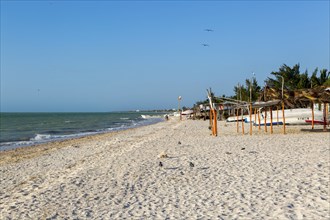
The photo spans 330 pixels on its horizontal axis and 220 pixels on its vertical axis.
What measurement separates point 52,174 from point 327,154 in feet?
30.1

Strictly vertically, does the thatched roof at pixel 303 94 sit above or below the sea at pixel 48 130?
above

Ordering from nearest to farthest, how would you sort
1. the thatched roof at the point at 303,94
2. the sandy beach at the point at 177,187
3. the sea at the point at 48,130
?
1. the sandy beach at the point at 177,187
2. the thatched roof at the point at 303,94
3. the sea at the point at 48,130

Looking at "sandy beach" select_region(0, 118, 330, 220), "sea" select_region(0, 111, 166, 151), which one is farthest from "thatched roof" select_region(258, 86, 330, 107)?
"sea" select_region(0, 111, 166, 151)

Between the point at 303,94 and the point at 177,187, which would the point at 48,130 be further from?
the point at 177,187

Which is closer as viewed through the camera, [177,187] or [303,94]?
[177,187]

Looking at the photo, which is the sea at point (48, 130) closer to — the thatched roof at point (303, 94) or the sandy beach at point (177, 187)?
the sandy beach at point (177, 187)

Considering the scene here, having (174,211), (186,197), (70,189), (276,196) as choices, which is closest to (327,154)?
(276,196)

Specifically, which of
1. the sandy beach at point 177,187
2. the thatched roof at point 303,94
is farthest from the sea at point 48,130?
the thatched roof at point 303,94

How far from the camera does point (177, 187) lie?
28.6ft

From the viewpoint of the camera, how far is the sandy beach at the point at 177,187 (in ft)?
22.6

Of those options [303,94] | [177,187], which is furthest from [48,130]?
[177,187]

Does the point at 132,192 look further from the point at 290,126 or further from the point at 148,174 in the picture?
the point at 290,126

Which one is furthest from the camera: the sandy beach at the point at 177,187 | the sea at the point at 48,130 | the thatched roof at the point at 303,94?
the sea at the point at 48,130

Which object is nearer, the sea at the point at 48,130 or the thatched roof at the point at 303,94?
the thatched roof at the point at 303,94
